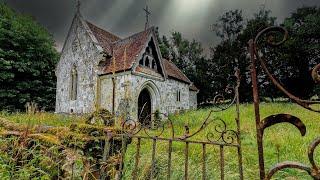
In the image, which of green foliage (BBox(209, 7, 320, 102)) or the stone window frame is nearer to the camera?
the stone window frame

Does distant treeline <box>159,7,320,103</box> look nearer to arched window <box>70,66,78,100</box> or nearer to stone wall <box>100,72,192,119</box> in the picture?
stone wall <box>100,72,192,119</box>

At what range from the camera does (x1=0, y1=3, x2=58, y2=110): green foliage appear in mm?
23766

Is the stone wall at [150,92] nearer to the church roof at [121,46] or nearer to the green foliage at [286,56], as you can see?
the church roof at [121,46]

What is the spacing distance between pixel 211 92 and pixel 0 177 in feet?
99.8

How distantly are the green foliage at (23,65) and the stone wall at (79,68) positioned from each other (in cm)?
529

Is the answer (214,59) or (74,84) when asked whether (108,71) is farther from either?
(214,59)

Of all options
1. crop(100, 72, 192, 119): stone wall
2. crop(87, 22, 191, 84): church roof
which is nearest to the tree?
crop(100, 72, 192, 119): stone wall

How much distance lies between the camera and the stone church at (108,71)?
16.8 metres


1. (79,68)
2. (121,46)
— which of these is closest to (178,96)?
(121,46)

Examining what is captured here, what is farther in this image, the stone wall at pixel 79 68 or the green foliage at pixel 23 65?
the green foliage at pixel 23 65

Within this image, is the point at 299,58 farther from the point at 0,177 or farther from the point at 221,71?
the point at 0,177

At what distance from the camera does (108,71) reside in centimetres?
1686

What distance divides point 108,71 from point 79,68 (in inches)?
131

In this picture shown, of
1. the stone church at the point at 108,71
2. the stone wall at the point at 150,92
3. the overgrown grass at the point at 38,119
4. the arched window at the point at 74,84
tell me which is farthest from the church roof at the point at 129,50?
the overgrown grass at the point at 38,119
